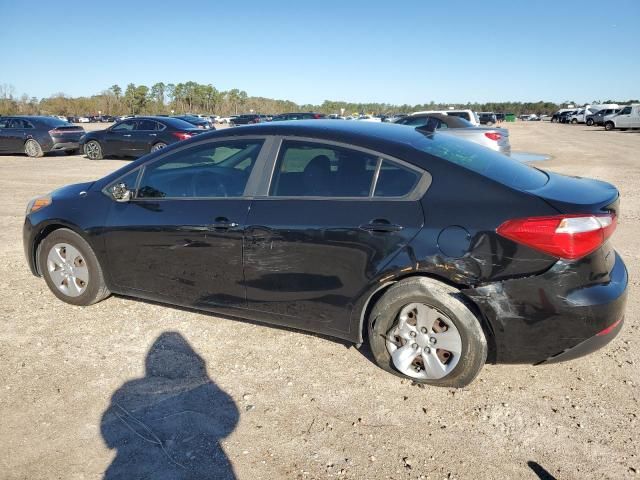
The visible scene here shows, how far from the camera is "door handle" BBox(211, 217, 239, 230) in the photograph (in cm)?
345

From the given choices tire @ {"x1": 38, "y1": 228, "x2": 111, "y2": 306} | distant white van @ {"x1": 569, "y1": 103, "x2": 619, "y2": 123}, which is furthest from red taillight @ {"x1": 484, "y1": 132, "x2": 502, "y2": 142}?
distant white van @ {"x1": 569, "y1": 103, "x2": 619, "y2": 123}

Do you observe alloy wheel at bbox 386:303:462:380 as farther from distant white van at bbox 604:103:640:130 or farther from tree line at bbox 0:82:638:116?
tree line at bbox 0:82:638:116

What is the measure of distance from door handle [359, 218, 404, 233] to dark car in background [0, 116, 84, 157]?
58.2 feet

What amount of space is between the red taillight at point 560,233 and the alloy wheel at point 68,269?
3.40 m

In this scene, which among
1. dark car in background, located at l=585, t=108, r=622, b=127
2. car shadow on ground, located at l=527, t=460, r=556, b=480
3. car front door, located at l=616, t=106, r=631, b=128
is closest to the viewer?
car shadow on ground, located at l=527, t=460, r=556, b=480

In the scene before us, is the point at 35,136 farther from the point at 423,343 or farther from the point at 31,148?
the point at 423,343

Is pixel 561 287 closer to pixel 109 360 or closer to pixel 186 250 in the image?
pixel 186 250

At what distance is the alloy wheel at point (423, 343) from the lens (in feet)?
9.77

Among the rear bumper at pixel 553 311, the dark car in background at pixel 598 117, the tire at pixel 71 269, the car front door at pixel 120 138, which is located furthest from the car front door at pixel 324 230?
the dark car in background at pixel 598 117

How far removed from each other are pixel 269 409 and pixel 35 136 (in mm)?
18116

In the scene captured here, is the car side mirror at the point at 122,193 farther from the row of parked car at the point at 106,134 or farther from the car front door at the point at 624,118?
the car front door at the point at 624,118

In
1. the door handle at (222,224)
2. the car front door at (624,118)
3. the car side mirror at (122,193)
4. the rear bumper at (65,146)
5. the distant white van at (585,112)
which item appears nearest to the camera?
the door handle at (222,224)

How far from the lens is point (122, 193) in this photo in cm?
396

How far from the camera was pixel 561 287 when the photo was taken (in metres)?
2.73
